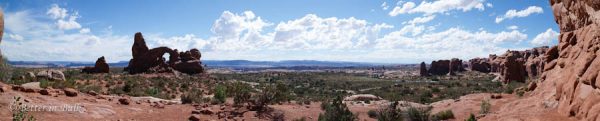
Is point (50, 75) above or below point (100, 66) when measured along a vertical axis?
below

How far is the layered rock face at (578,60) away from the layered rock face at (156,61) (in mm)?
52581

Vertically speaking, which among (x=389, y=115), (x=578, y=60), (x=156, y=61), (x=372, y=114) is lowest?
(x=372, y=114)

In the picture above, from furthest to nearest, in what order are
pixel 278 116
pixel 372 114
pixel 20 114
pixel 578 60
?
pixel 372 114 < pixel 278 116 < pixel 578 60 < pixel 20 114

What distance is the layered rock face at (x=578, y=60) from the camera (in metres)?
12.0

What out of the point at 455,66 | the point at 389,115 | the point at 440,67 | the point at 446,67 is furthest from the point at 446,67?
the point at 389,115

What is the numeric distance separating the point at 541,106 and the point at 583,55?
2.36 metres

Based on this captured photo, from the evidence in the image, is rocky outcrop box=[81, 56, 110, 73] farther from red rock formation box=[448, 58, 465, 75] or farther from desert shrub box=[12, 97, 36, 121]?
red rock formation box=[448, 58, 465, 75]

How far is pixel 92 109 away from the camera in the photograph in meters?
17.7

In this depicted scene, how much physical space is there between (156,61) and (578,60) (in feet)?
188

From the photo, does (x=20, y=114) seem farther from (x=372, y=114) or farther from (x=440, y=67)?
(x=440, y=67)

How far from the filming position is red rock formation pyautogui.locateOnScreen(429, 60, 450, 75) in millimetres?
103169

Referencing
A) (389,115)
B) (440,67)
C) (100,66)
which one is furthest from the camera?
(440,67)

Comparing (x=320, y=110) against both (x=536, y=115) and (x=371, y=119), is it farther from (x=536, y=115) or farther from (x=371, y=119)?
(x=536, y=115)

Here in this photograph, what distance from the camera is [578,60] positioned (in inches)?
570
